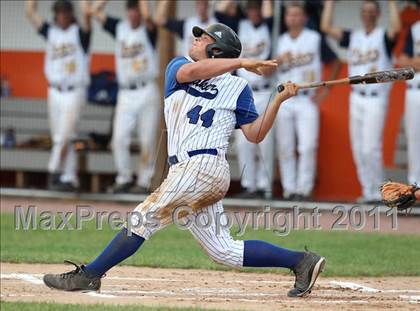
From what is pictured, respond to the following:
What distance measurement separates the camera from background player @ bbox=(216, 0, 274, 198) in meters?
13.1

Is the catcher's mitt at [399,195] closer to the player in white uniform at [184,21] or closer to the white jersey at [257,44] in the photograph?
the white jersey at [257,44]

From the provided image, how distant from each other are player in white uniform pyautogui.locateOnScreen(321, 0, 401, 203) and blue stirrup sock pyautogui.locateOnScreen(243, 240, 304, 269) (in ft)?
18.6

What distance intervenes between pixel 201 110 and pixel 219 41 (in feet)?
1.45

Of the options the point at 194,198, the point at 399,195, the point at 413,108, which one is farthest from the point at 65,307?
the point at 413,108

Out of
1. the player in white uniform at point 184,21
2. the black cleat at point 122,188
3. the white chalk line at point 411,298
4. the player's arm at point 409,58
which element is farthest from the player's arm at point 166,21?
the white chalk line at point 411,298

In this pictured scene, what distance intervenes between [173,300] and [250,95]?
4.59 ft

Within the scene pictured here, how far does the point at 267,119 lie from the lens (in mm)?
6840

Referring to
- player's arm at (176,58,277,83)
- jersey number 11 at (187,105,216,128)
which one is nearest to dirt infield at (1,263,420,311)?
jersey number 11 at (187,105,216,128)

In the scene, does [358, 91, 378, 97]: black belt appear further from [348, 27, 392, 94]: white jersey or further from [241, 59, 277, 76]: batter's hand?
[241, 59, 277, 76]: batter's hand

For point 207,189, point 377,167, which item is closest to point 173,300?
point 207,189

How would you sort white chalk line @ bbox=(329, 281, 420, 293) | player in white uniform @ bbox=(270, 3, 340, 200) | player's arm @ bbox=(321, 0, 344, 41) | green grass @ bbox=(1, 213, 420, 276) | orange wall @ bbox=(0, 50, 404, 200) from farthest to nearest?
orange wall @ bbox=(0, 50, 404, 200) → player in white uniform @ bbox=(270, 3, 340, 200) → player's arm @ bbox=(321, 0, 344, 41) → green grass @ bbox=(1, 213, 420, 276) → white chalk line @ bbox=(329, 281, 420, 293)

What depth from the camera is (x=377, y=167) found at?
1270 centimetres

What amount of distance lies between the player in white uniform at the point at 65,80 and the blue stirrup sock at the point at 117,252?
6846 millimetres

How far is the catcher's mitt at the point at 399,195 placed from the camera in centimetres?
700
